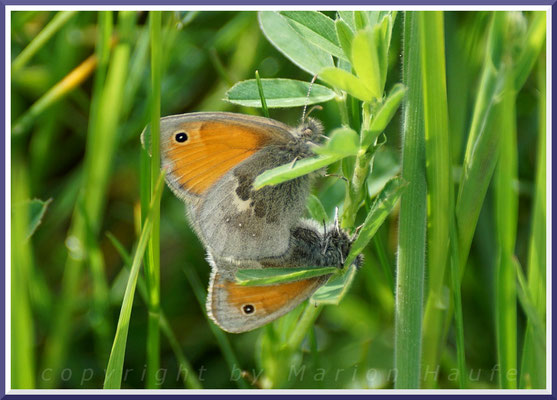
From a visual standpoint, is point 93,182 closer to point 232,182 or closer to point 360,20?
point 232,182

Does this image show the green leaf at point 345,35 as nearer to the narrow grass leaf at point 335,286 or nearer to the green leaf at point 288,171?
the green leaf at point 288,171

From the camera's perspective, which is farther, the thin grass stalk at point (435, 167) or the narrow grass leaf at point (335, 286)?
the narrow grass leaf at point (335, 286)

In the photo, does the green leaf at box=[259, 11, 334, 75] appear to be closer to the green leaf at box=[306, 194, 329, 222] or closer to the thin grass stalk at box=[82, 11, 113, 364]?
the green leaf at box=[306, 194, 329, 222]

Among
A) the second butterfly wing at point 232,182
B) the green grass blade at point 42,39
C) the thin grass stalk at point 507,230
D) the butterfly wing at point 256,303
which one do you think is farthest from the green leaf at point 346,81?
the green grass blade at point 42,39

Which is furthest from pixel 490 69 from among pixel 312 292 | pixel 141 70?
pixel 141 70

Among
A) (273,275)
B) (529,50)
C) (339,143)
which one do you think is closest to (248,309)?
(273,275)

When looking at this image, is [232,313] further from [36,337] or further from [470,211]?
[36,337]
